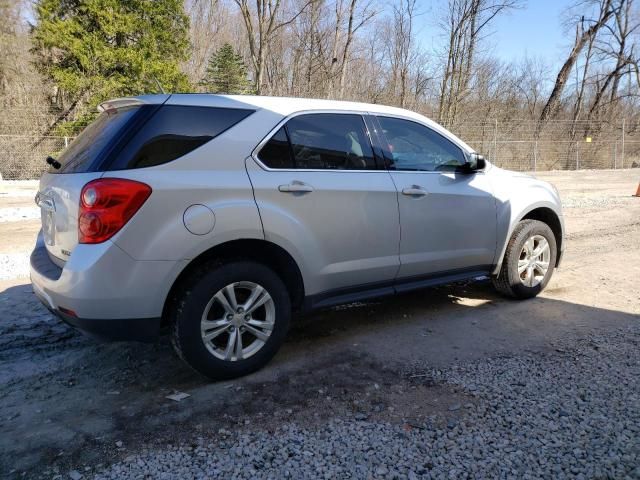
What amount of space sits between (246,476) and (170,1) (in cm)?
2075

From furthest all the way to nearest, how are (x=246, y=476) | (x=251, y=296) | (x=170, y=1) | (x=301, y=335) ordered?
(x=170, y=1) → (x=301, y=335) → (x=251, y=296) → (x=246, y=476)

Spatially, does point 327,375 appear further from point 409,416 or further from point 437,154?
point 437,154

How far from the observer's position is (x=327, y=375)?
11.2ft

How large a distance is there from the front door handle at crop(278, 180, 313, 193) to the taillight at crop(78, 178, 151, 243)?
90 cm

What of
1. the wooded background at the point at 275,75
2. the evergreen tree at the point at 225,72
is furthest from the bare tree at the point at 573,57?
the evergreen tree at the point at 225,72

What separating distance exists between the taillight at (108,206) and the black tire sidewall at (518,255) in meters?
3.44

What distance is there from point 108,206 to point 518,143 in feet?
80.4

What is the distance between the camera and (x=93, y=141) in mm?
3273

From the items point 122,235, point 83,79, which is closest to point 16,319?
point 122,235

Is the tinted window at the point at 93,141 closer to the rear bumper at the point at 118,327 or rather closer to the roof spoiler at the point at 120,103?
the roof spoiler at the point at 120,103

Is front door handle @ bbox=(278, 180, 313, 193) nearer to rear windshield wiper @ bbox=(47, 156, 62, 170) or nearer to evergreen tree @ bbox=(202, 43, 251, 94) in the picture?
rear windshield wiper @ bbox=(47, 156, 62, 170)

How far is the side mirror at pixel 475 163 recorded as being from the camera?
4.42 metres

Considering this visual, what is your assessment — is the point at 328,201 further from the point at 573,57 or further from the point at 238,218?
the point at 573,57

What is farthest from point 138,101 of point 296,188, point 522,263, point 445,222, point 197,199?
point 522,263
